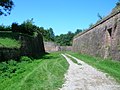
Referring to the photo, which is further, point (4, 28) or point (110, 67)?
point (4, 28)

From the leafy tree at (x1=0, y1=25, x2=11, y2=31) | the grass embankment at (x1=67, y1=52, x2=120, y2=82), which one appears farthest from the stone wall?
the leafy tree at (x1=0, y1=25, x2=11, y2=31)

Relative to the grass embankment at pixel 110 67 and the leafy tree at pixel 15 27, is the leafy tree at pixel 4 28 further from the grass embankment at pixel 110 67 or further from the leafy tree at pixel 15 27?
the grass embankment at pixel 110 67

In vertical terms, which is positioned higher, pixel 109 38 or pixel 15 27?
pixel 15 27

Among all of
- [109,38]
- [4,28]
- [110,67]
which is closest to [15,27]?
[4,28]

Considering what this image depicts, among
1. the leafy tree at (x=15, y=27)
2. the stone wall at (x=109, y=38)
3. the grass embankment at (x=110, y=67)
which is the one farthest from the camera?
the leafy tree at (x=15, y=27)

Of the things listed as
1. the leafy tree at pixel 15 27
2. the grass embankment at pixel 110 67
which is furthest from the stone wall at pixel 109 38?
the leafy tree at pixel 15 27

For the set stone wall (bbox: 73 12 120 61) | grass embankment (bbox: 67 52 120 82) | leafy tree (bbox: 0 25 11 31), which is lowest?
grass embankment (bbox: 67 52 120 82)

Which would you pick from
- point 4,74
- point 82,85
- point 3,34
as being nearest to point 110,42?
point 3,34

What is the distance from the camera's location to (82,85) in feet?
31.3

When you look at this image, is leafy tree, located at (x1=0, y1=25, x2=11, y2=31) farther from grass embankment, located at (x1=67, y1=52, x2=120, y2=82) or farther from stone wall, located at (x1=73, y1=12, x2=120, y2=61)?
grass embankment, located at (x1=67, y1=52, x2=120, y2=82)

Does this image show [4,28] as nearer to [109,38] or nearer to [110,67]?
[109,38]

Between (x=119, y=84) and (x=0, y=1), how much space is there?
19.7 m

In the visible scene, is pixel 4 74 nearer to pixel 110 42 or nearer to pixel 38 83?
pixel 38 83

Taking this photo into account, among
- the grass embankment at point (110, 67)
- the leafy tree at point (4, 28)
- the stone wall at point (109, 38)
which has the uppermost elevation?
the leafy tree at point (4, 28)
